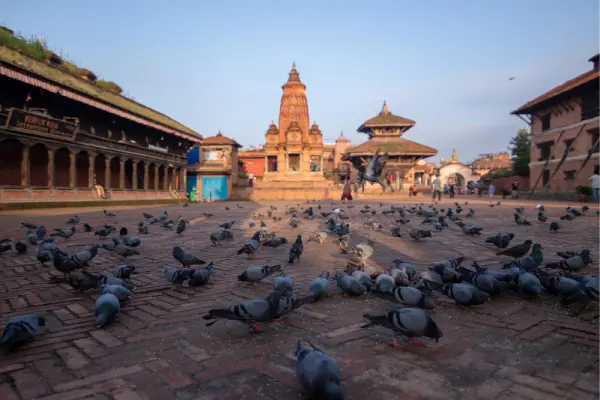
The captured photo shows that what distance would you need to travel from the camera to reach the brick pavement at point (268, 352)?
1955 millimetres

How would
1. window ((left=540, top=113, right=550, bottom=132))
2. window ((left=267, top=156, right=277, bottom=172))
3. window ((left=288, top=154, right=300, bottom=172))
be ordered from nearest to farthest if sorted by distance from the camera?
window ((left=540, top=113, right=550, bottom=132)) < window ((left=288, top=154, right=300, bottom=172)) < window ((left=267, top=156, right=277, bottom=172))

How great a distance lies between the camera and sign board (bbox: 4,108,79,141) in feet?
53.5

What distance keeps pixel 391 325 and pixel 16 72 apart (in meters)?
19.4

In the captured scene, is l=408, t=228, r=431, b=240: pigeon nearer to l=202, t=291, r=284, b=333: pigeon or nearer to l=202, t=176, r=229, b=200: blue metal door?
l=202, t=291, r=284, b=333: pigeon

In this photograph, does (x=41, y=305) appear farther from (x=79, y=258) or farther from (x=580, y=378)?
(x=580, y=378)

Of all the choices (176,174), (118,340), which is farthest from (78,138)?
(118,340)

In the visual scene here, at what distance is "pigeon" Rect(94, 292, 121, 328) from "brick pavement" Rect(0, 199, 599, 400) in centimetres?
8

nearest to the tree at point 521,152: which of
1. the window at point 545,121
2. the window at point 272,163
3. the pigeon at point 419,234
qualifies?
the window at point 545,121

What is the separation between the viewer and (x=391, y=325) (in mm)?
2393

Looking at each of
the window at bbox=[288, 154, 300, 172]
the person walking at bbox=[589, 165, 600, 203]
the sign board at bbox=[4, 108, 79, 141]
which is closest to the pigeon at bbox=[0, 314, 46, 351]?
the sign board at bbox=[4, 108, 79, 141]

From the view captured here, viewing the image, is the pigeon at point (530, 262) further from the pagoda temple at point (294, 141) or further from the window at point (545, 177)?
the pagoda temple at point (294, 141)

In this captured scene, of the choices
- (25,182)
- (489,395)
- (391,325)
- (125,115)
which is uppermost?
(125,115)

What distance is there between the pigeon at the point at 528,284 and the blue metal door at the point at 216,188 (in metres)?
35.5

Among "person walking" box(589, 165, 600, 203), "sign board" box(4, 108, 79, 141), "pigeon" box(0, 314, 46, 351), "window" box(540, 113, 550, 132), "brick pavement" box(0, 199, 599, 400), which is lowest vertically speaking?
"brick pavement" box(0, 199, 599, 400)
